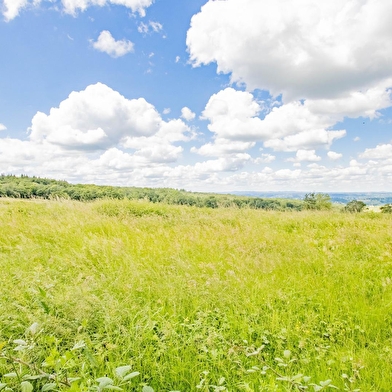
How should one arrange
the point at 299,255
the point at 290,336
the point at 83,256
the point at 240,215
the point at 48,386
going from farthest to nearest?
the point at 240,215, the point at 299,255, the point at 83,256, the point at 290,336, the point at 48,386

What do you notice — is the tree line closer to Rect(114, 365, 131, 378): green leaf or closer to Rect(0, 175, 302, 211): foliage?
Rect(0, 175, 302, 211): foliage

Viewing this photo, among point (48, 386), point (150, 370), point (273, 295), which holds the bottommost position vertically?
point (150, 370)

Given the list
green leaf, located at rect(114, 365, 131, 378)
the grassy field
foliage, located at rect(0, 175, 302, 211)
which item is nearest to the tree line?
foliage, located at rect(0, 175, 302, 211)

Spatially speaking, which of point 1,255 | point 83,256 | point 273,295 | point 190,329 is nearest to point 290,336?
point 273,295

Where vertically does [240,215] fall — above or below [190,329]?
above

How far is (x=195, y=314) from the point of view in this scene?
3.21 m

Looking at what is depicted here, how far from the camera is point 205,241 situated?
225 inches

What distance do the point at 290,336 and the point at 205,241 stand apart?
3.04m

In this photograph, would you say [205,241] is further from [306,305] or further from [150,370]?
[150,370]

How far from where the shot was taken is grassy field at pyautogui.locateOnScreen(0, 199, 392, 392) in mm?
2188

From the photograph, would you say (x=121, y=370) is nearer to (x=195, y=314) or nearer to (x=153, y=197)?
(x=195, y=314)

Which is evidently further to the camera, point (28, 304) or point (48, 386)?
point (28, 304)

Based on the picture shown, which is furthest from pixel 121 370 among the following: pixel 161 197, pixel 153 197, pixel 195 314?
pixel 161 197

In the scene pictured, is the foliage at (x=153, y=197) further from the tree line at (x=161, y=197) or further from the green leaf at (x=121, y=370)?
the green leaf at (x=121, y=370)
